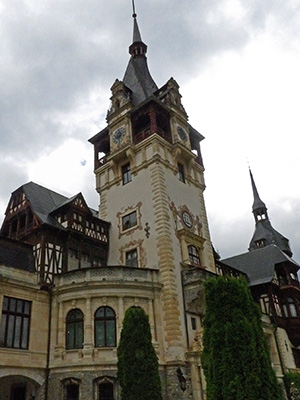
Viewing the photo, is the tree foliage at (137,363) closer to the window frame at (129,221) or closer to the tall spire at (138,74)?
the window frame at (129,221)

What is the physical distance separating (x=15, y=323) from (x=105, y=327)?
4.88m

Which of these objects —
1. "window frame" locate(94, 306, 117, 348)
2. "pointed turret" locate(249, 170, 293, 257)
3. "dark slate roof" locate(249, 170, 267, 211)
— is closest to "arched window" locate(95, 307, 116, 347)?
"window frame" locate(94, 306, 117, 348)

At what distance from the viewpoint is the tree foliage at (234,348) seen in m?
12.3

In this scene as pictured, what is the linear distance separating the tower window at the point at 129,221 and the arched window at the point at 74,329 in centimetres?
811

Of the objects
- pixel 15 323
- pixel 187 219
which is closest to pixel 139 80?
pixel 187 219

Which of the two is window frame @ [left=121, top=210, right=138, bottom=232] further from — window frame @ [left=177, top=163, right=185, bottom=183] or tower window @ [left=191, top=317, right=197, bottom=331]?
tower window @ [left=191, top=317, right=197, bottom=331]

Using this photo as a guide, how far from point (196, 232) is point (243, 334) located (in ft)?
56.8

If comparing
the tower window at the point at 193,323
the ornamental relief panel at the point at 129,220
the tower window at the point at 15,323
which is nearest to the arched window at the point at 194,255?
the ornamental relief panel at the point at 129,220

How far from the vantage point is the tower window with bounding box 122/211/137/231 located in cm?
2922

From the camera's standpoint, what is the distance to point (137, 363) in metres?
16.4

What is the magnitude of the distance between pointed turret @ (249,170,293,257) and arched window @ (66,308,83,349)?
42176 millimetres

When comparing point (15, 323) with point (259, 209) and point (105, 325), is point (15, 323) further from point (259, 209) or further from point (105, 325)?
point (259, 209)

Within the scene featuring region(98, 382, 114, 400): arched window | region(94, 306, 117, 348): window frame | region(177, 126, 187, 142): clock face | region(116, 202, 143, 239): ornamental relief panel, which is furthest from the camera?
region(177, 126, 187, 142): clock face

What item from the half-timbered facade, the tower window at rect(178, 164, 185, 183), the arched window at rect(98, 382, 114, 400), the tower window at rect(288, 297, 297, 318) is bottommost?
the arched window at rect(98, 382, 114, 400)
